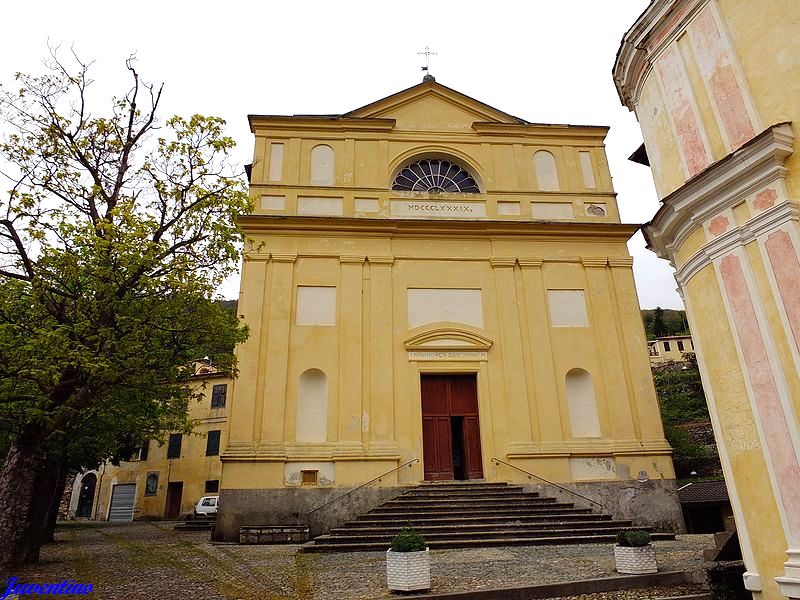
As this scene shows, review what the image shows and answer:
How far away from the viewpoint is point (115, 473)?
1286 inches

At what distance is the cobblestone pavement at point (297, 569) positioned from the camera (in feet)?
22.9

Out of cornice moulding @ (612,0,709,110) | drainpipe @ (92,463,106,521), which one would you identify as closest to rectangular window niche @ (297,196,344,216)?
cornice moulding @ (612,0,709,110)

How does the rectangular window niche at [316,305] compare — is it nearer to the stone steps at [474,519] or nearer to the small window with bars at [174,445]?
the stone steps at [474,519]

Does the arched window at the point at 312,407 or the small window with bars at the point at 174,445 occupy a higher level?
the small window with bars at the point at 174,445

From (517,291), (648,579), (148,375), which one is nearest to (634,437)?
(517,291)

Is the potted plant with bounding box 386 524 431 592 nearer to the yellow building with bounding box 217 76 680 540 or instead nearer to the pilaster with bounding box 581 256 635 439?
the yellow building with bounding box 217 76 680 540

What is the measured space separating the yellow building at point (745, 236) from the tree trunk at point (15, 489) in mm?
8862

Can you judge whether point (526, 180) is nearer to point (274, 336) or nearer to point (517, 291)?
point (517, 291)

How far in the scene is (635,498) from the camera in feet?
44.8

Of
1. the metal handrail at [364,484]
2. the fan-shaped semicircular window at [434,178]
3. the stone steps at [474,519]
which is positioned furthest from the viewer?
the fan-shaped semicircular window at [434,178]

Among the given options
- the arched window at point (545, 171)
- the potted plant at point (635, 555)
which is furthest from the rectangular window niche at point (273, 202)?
the potted plant at point (635, 555)

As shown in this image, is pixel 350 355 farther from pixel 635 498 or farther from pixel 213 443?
pixel 213 443

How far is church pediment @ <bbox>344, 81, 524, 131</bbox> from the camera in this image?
18047mm

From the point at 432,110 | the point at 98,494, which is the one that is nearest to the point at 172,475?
the point at 98,494
